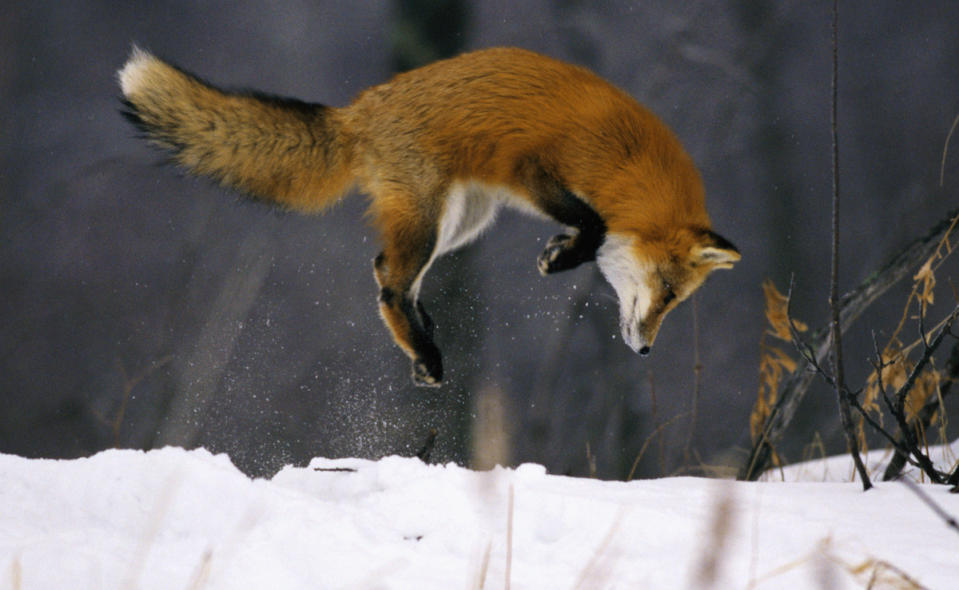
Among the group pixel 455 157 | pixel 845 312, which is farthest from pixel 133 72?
pixel 845 312

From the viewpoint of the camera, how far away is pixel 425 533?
5.27 feet

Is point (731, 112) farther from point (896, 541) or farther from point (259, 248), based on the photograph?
point (896, 541)

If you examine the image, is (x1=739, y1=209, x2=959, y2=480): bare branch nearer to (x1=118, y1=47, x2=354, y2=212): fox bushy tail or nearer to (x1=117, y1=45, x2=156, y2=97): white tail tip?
(x1=118, y1=47, x2=354, y2=212): fox bushy tail

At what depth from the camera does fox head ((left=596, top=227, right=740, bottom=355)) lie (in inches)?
144

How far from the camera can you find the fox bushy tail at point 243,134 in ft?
11.5

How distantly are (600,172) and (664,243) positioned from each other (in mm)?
452

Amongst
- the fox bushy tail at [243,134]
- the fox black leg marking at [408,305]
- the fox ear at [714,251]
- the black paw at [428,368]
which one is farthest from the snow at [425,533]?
the fox bushy tail at [243,134]

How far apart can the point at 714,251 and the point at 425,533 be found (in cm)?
230

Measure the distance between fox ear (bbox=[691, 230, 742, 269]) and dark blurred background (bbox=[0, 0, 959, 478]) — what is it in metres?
1.14

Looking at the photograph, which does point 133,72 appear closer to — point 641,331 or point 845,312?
point 641,331

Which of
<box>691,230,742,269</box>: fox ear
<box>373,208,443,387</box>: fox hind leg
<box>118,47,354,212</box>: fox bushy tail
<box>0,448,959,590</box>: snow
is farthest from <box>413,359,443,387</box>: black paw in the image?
<box>0,448,959,590</box>: snow

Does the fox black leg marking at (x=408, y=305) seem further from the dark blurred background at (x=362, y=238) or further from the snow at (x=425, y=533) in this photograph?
the snow at (x=425, y=533)

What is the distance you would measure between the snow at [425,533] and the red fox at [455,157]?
6.18 ft

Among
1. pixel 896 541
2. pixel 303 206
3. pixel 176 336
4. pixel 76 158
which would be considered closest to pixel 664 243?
pixel 303 206
